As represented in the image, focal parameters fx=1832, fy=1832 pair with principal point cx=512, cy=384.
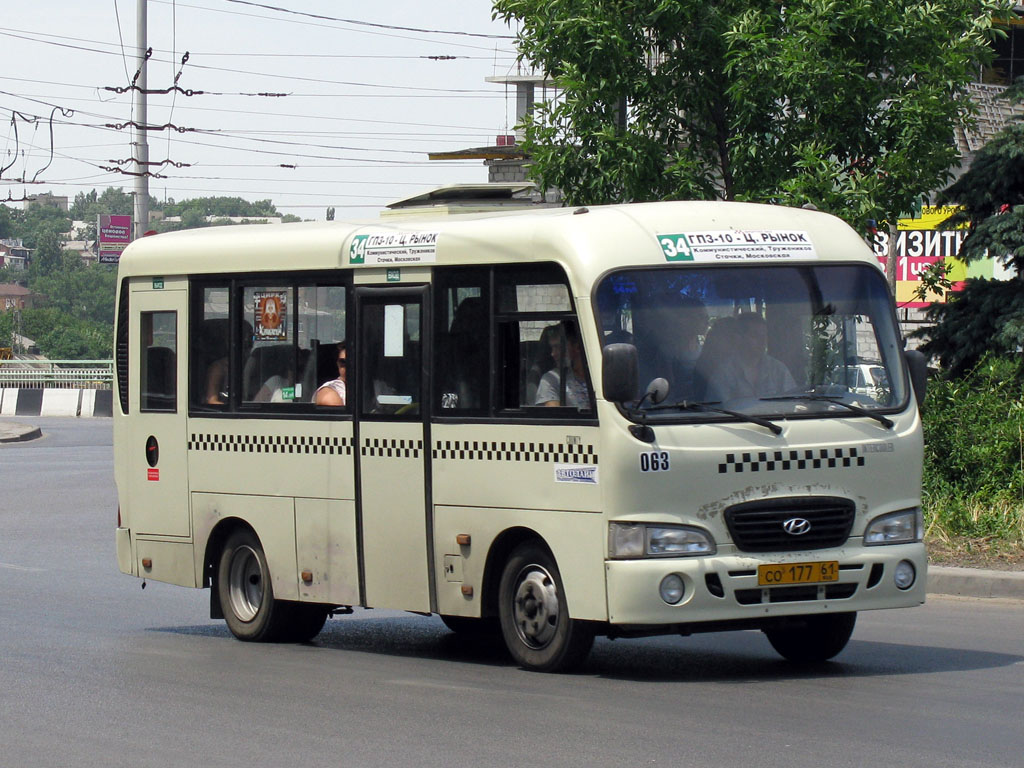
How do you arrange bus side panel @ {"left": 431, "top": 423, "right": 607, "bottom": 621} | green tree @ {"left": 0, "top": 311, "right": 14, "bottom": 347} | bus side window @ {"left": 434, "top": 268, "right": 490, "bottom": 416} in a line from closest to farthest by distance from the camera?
bus side panel @ {"left": 431, "top": 423, "right": 607, "bottom": 621}, bus side window @ {"left": 434, "top": 268, "right": 490, "bottom": 416}, green tree @ {"left": 0, "top": 311, "right": 14, "bottom": 347}

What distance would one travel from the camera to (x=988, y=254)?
18.2m

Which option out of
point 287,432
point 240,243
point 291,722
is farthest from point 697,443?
point 240,243

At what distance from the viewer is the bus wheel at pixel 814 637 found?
403 inches

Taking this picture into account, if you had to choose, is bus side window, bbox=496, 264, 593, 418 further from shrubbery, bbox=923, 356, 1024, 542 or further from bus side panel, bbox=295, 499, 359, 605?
shrubbery, bbox=923, 356, 1024, 542

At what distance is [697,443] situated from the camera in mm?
9352

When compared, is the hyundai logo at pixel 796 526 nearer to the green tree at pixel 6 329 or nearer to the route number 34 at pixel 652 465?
the route number 34 at pixel 652 465

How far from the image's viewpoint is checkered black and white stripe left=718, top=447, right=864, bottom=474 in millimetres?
9383

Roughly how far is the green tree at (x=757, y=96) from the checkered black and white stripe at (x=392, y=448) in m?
5.83

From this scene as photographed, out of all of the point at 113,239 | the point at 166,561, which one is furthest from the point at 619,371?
the point at 113,239

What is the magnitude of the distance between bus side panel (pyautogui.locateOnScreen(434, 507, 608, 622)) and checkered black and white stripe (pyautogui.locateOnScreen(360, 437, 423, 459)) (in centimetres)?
39

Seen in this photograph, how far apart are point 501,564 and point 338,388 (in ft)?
5.72

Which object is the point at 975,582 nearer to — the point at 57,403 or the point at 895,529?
the point at 895,529

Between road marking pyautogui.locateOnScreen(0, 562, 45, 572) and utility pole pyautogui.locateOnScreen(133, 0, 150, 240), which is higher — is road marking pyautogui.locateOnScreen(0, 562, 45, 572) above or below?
below

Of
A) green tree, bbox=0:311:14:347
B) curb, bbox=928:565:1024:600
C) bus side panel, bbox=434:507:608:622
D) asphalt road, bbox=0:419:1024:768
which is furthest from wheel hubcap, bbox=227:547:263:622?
green tree, bbox=0:311:14:347
